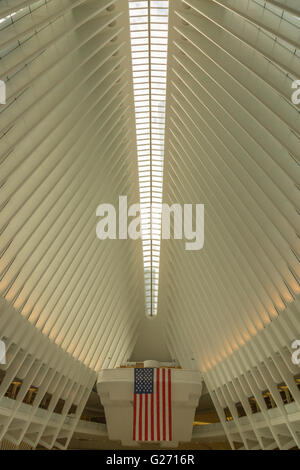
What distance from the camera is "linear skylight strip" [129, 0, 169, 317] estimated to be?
61.2ft

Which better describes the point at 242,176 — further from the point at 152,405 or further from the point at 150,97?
the point at 152,405

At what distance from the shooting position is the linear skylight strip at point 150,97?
61.2 feet

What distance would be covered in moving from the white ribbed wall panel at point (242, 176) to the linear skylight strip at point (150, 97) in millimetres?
621

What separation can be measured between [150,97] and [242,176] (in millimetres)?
6709

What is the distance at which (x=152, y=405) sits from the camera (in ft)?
91.8

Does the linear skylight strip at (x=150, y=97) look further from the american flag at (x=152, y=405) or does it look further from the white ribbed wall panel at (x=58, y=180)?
the american flag at (x=152, y=405)

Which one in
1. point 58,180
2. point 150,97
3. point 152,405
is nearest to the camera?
point 58,180

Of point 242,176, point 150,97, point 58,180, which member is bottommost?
point 58,180

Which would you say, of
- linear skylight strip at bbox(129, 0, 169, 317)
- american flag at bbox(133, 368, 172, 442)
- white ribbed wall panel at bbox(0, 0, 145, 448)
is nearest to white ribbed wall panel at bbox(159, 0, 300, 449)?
linear skylight strip at bbox(129, 0, 169, 317)

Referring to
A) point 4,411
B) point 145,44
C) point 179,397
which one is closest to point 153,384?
point 179,397

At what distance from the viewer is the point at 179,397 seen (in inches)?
1235

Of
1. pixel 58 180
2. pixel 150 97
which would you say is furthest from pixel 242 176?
pixel 58 180

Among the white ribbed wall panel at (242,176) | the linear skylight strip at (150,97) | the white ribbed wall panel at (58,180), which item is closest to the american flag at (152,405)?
the white ribbed wall panel at (242,176)

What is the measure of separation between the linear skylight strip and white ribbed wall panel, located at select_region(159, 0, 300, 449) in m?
0.62
